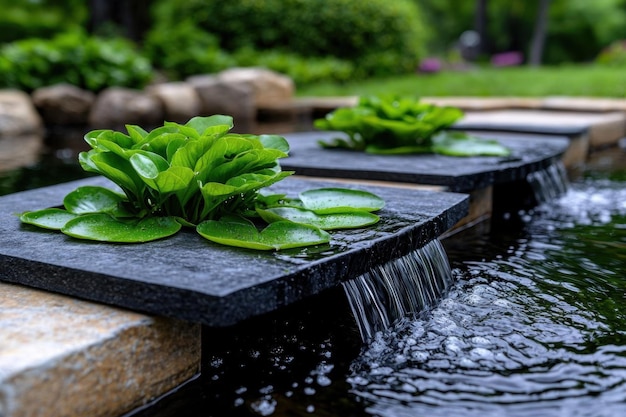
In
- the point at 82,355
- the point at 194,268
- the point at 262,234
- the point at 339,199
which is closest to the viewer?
the point at 82,355

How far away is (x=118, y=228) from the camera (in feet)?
7.74

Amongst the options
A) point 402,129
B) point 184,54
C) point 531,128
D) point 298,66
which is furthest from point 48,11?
point 402,129

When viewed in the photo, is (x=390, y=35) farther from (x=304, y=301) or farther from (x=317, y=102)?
(x=304, y=301)

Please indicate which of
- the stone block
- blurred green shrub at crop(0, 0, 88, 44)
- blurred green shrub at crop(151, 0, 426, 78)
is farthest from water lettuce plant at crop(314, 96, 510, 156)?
blurred green shrub at crop(0, 0, 88, 44)

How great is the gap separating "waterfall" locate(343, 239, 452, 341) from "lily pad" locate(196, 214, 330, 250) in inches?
7.6

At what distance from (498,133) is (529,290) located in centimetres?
327

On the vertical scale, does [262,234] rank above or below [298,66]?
below

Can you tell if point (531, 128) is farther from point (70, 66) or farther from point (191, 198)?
point (70, 66)

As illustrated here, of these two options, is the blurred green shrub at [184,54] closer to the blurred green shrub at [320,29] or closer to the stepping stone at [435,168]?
the blurred green shrub at [320,29]

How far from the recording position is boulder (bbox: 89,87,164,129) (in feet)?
29.8

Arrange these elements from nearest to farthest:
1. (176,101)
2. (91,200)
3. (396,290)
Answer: (396,290), (91,200), (176,101)

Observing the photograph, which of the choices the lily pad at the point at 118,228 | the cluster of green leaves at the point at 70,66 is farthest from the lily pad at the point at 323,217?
the cluster of green leaves at the point at 70,66

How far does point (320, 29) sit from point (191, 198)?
12.5 m

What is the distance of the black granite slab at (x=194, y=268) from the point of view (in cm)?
180
